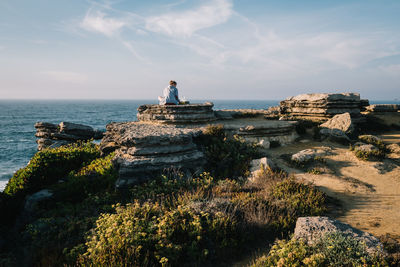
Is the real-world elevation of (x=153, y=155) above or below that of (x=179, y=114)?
below

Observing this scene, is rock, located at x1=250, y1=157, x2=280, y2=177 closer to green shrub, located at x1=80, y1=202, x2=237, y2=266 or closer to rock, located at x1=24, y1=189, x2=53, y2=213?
green shrub, located at x1=80, y1=202, x2=237, y2=266

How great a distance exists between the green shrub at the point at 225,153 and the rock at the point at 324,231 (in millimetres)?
4507

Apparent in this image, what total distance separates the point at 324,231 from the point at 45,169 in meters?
11.0

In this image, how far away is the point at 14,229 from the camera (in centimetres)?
734

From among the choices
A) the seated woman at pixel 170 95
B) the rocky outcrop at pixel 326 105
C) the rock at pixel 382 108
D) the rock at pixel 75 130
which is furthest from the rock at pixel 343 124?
the rock at pixel 75 130

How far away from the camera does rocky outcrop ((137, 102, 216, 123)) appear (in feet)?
44.2

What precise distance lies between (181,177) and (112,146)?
5.25m

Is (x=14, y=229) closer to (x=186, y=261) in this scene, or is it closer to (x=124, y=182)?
Answer: (x=124, y=182)

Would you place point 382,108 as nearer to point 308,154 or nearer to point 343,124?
point 343,124

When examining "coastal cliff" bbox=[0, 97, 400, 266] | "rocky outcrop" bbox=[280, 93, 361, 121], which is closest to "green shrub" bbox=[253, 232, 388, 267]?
"coastal cliff" bbox=[0, 97, 400, 266]

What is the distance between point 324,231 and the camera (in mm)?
4730

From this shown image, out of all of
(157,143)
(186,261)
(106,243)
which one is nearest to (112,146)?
(157,143)

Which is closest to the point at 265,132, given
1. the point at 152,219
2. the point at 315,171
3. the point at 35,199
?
the point at 315,171

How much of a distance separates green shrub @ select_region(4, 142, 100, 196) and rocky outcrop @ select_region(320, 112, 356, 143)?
12868mm
